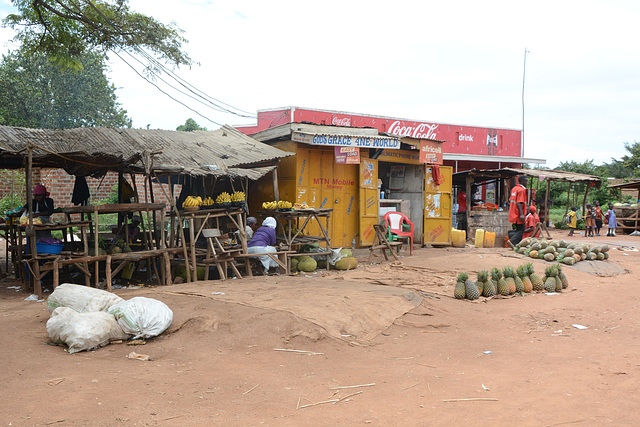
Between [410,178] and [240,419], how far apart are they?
484 inches

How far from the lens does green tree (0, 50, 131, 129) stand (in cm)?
2173

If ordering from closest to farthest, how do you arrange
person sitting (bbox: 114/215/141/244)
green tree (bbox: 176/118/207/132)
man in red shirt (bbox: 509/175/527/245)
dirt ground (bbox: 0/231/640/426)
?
dirt ground (bbox: 0/231/640/426) < person sitting (bbox: 114/215/141/244) < man in red shirt (bbox: 509/175/527/245) < green tree (bbox: 176/118/207/132)

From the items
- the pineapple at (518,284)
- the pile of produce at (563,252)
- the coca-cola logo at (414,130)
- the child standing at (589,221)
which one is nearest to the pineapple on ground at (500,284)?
the pineapple at (518,284)

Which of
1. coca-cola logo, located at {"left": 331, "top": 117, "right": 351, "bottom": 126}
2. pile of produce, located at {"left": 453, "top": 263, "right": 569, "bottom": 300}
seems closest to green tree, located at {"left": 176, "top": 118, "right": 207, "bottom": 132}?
coca-cola logo, located at {"left": 331, "top": 117, "right": 351, "bottom": 126}

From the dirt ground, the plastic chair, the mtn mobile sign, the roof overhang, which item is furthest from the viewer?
the roof overhang

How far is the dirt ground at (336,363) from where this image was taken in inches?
135

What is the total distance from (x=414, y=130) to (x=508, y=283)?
14975mm

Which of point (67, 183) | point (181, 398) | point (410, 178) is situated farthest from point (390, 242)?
point (67, 183)

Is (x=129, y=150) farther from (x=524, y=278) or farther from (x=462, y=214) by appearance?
(x=462, y=214)

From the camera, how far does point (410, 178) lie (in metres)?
14.9

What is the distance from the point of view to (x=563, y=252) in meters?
10.9

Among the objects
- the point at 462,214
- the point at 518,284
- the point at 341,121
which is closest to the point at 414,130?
the point at 341,121

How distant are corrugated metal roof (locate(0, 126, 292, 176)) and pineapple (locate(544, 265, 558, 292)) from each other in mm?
6026

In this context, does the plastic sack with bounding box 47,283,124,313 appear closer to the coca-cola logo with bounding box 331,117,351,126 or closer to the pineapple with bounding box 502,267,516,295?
the pineapple with bounding box 502,267,516,295
